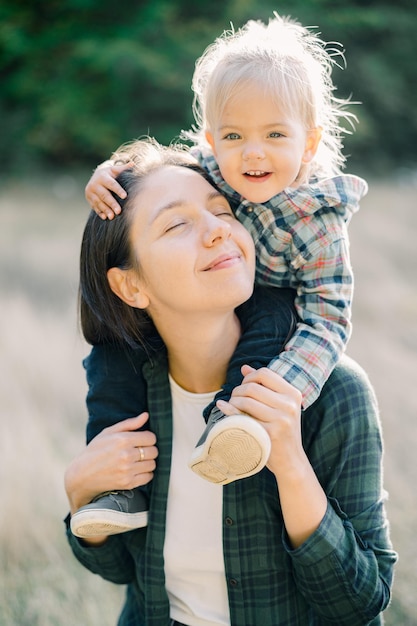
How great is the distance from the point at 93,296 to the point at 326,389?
2.00ft

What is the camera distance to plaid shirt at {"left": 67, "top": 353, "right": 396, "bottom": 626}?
1.51 meters

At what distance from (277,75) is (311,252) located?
0.43m

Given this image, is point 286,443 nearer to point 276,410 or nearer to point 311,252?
point 276,410

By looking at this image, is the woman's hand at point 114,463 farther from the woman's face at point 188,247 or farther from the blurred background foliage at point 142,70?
the blurred background foliage at point 142,70

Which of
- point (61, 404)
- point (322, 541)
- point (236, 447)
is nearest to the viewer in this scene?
point (236, 447)

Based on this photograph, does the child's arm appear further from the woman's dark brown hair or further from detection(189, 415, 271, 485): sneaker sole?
the woman's dark brown hair

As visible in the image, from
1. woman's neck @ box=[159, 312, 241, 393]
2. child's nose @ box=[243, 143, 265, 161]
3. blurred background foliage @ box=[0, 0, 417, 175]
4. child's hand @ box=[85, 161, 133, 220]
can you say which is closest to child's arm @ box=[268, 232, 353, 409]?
woman's neck @ box=[159, 312, 241, 393]

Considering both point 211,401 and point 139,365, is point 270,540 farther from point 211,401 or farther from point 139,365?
point 139,365

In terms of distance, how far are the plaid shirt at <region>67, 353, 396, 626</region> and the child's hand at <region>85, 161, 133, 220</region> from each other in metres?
0.64

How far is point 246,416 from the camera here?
55.5 inches

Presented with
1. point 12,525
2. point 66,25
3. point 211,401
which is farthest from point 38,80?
point 211,401

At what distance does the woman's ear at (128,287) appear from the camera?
5.84 feet

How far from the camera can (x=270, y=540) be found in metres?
1.61

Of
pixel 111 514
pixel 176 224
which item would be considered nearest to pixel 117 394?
pixel 111 514
